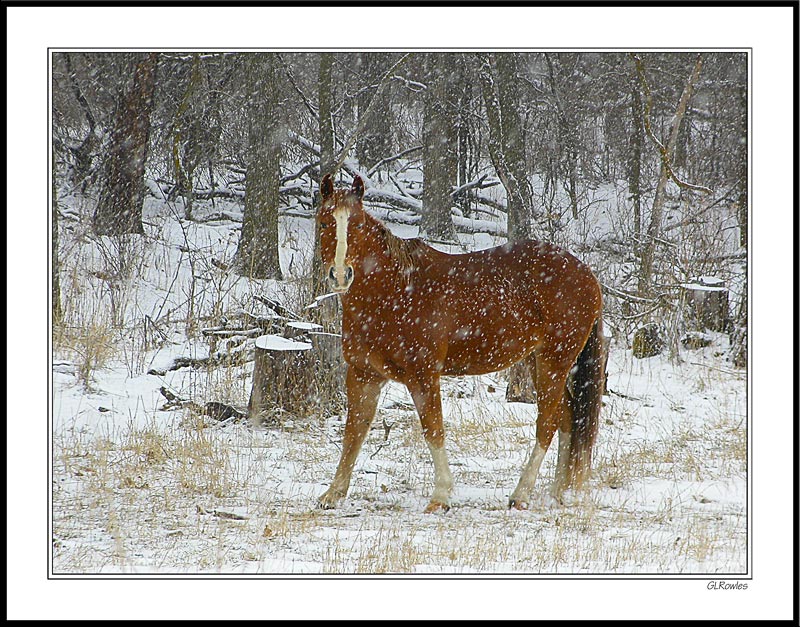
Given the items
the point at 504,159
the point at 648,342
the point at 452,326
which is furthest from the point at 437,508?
the point at 648,342

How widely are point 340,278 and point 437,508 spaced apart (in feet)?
5.69

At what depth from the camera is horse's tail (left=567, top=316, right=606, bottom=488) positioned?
5.76 m

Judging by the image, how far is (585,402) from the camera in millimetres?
5859

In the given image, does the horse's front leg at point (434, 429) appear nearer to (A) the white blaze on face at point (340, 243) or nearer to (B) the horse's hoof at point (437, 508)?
(B) the horse's hoof at point (437, 508)

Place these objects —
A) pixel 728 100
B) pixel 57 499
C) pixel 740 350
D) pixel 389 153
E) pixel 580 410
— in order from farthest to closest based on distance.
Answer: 1. pixel 389 153
2. pixel 728 100
3. pixel 740 350
4. pixel 580 410
5. pixel 57 499

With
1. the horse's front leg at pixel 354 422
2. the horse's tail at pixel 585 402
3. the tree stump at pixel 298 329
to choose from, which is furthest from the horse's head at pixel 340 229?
the tree stump at pixel 298 329

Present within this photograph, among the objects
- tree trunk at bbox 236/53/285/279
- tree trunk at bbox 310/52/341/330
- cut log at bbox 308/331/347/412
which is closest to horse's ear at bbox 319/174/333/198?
cut log at bbox 308/331/347/412

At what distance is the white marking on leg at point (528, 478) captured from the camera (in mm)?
5562

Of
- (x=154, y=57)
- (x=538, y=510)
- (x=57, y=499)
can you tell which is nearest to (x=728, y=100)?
(x=538, y=510)

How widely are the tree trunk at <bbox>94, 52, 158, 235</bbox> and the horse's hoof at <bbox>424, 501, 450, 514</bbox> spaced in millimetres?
6335

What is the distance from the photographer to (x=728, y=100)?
31.6 feet

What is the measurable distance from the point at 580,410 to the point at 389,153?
6173 mm

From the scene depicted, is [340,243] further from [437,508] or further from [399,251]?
[437,508]
